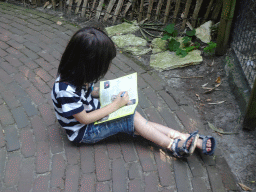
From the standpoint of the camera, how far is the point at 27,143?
241cm

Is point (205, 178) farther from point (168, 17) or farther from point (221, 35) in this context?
point (168, 17)

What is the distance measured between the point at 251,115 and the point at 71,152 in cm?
178

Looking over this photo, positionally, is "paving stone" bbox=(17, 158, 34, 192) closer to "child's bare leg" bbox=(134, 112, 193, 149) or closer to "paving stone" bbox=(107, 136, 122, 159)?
"paving stone" bbox=(107, 136, 122, 159)

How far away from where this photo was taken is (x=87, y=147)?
2400 millimetres

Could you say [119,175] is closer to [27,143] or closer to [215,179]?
[215,179]

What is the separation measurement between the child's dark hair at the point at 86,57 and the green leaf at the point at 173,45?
1989 mm

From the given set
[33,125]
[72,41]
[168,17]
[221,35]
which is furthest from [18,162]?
[168,17]

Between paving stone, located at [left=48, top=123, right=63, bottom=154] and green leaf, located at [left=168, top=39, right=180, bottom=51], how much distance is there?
6.96 ft

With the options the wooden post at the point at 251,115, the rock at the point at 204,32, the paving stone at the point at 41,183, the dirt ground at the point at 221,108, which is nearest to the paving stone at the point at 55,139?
the paving stone at the point at 41,183

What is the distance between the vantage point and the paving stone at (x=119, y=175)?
2074 millimetres

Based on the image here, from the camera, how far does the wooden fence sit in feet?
13.0

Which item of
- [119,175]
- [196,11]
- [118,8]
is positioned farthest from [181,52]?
[119,175]

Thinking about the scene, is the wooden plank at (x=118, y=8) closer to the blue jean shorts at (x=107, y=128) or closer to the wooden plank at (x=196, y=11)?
the wooden plank at (x=196, y=11)

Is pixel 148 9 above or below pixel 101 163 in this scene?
above
